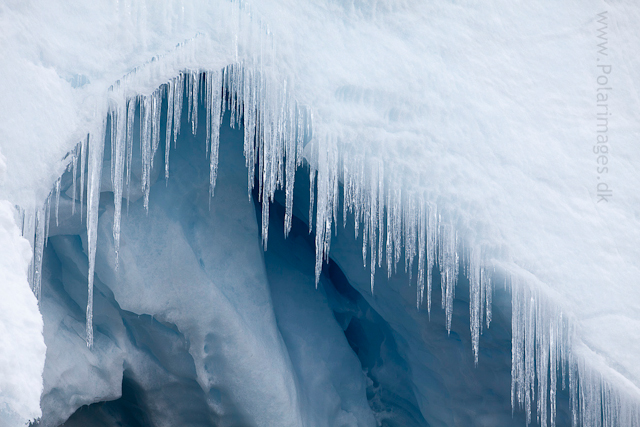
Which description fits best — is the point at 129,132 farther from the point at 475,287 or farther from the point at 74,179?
the point at 475,287

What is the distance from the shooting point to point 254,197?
14.3 feet

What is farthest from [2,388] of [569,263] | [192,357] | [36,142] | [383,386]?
[383,386]

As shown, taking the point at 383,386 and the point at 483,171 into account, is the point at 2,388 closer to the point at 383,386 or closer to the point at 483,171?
the point at 483,171

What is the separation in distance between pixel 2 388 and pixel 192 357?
6.60ft

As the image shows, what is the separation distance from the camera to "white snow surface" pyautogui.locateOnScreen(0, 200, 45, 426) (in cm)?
167

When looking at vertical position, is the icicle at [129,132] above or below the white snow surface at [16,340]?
above

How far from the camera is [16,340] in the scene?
68.2 inches

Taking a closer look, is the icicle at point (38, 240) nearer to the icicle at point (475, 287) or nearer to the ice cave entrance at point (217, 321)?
the ice cave entrance at point (217, 321)

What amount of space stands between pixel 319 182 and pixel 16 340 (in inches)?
68.9

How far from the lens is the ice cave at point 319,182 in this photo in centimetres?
285

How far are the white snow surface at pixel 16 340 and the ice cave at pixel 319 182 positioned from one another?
820mm

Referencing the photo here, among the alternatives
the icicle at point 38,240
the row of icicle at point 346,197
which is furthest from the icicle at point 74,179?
the icicle at point 38,240

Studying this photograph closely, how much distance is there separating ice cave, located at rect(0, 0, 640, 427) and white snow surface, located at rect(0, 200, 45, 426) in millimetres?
820

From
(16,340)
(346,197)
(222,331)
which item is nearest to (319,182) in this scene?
(346,197)
